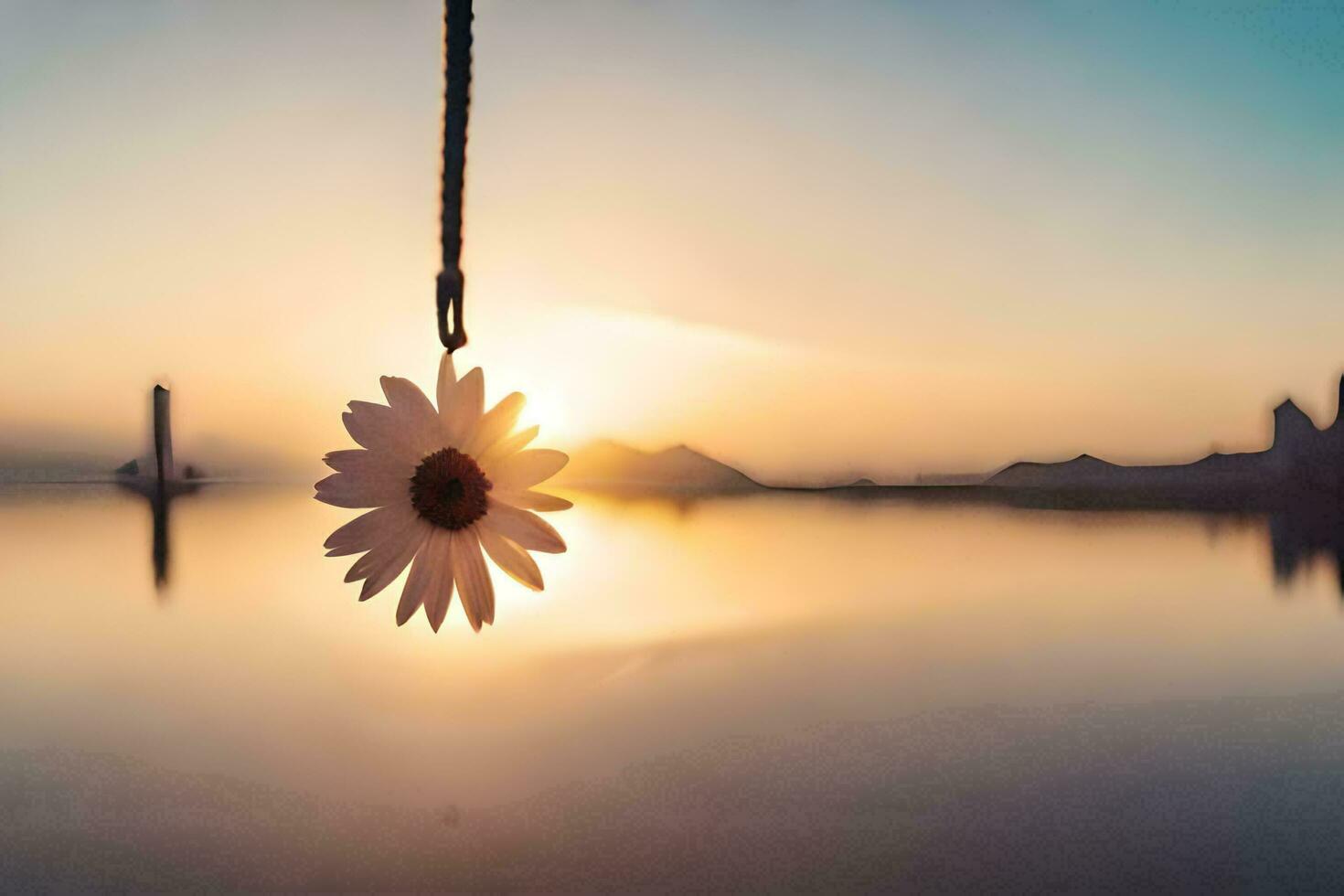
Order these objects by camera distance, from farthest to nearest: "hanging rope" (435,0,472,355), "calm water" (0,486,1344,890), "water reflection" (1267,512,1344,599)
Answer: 1. "water reflection" (1267,512,1344,599)
2. "calm water" (0,486,1344,890)
3. "hanging rope" (435,0,472,355)

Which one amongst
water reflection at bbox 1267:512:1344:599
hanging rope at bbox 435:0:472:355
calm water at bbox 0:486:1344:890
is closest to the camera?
hanging rope at bbox 435:0:472:355

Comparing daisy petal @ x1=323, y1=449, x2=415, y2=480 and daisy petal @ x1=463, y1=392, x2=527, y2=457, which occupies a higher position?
daisy petal @ x1=463, y1=392, x2=527, y2=457

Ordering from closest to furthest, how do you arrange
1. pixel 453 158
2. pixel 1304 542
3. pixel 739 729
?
pixel 453 158 < pixel 739 729 < pixel 1304 542

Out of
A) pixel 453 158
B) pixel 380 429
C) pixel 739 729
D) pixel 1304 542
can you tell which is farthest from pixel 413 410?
pixel 1304 542

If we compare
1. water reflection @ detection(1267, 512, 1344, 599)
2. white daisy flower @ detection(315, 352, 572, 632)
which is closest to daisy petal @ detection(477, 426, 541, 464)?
white daisy flower @ detection(315, 352, 572, 632)

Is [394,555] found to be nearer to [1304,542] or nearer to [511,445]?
[511,445]

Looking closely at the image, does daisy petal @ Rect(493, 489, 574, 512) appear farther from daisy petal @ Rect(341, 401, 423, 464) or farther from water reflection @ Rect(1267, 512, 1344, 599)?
water reflection @ Rect(1267, 512, 1344, 599)

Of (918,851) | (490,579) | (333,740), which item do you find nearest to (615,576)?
(333,740)
